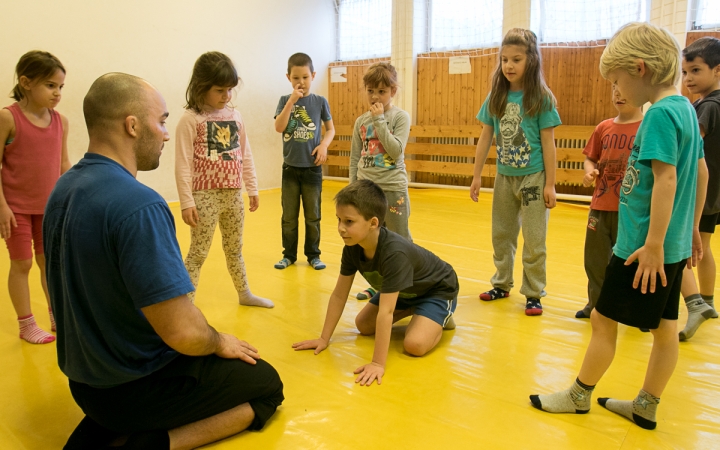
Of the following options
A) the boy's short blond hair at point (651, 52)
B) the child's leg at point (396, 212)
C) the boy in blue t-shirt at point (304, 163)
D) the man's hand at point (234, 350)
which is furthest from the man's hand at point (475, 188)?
the man's hand at point (234, 350)

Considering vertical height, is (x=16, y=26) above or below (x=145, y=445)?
above

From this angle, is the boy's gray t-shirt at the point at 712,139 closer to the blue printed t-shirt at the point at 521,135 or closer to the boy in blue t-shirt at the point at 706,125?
the boy in blue t-shirt at the point at 706,125

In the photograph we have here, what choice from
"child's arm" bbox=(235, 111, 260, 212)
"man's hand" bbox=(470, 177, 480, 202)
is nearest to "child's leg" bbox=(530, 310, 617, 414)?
"man's hand" bbox=(470, 177, 480, 202)

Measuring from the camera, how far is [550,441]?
187cm

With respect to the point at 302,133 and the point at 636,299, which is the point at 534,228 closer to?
the point at 636,299

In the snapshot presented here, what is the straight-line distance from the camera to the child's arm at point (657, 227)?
1.72 metres

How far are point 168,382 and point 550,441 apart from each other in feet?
4.41

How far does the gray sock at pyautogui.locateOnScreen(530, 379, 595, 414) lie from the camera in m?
2.02

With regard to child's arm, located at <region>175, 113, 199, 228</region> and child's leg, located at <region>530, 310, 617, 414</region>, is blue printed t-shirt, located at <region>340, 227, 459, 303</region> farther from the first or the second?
child's arm, located at <region>175, 113, 199, 228</region>

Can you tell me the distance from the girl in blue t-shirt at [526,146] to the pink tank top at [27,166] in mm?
2537

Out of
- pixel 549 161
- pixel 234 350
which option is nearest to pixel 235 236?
pixel 234 350

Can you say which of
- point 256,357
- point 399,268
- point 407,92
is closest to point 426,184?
point 407,92

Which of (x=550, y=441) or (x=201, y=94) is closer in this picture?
(x=550, y=441)

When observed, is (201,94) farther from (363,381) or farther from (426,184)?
(426,184)
